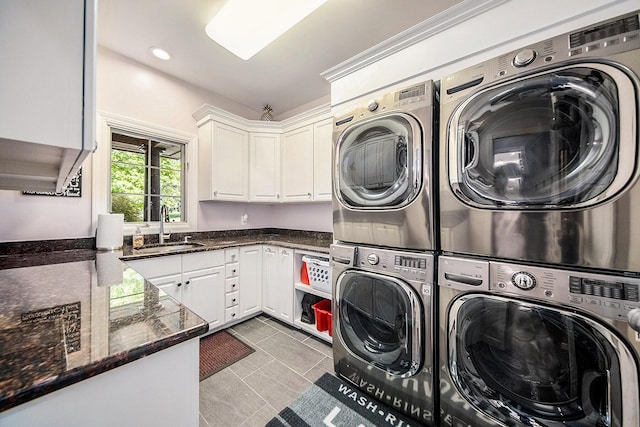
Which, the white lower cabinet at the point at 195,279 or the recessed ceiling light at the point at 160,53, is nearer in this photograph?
the white lower cabinet at the point at 195,279

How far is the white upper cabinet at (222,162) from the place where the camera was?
2633 millimetres

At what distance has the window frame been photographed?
215cm

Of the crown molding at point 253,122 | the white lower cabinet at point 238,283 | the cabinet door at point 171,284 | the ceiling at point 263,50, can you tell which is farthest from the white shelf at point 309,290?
the ceiling at point 263,50

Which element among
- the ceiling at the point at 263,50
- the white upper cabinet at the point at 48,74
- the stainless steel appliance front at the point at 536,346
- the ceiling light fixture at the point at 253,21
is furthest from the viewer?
the ceiling at the point at 263,50

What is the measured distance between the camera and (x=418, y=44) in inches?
55.8

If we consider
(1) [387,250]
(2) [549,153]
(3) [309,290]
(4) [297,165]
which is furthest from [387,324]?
(4) [297,165]

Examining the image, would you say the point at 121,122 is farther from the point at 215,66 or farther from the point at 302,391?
the point at 302,391

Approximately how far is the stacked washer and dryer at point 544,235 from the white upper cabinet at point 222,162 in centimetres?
229

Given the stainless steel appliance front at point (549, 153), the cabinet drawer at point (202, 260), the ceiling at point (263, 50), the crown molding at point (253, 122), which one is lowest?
the cabinet drawer at point (202, 260)

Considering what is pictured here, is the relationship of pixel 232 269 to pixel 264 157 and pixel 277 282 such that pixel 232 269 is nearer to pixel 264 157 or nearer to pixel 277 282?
pixel 277 282

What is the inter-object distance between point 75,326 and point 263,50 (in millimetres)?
2400

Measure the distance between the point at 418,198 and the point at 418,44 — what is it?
0.96 m

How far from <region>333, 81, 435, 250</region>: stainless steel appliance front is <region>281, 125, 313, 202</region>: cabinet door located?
1126 millimetres

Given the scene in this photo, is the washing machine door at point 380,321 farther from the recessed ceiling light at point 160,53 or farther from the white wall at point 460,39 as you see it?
the recessed ceiling light at point 160,53
